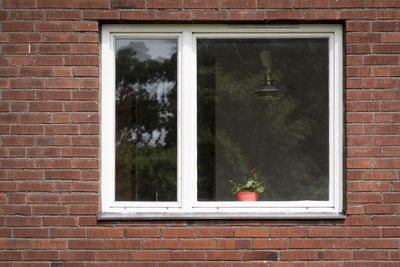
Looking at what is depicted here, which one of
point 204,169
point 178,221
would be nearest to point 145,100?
point 204,169

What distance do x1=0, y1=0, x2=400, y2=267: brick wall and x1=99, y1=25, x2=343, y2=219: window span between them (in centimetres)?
12

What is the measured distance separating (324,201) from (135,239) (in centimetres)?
149

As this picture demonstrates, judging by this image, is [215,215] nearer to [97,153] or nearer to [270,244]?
[270,244]

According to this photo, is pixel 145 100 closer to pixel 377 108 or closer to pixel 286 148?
pixel 286 148

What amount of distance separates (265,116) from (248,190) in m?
0.74

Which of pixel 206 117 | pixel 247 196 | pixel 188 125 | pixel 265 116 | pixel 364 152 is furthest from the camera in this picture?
pixel 265 116

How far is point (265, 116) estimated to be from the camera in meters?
4.31

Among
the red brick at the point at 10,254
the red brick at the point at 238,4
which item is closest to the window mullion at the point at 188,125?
the red brick at the point at 238,4

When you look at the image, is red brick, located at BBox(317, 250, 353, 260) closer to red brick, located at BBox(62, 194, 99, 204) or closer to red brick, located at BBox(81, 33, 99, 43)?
red brick, located at BBox(62, 194, 99, 204)

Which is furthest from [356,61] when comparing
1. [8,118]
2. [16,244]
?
[16,244]

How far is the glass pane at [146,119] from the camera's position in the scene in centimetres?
385

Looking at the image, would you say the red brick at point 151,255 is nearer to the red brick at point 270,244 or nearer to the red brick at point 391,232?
the red brick at point 270,244

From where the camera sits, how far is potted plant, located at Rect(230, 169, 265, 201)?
3.89 meters

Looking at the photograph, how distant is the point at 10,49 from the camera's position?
3.65 metres
